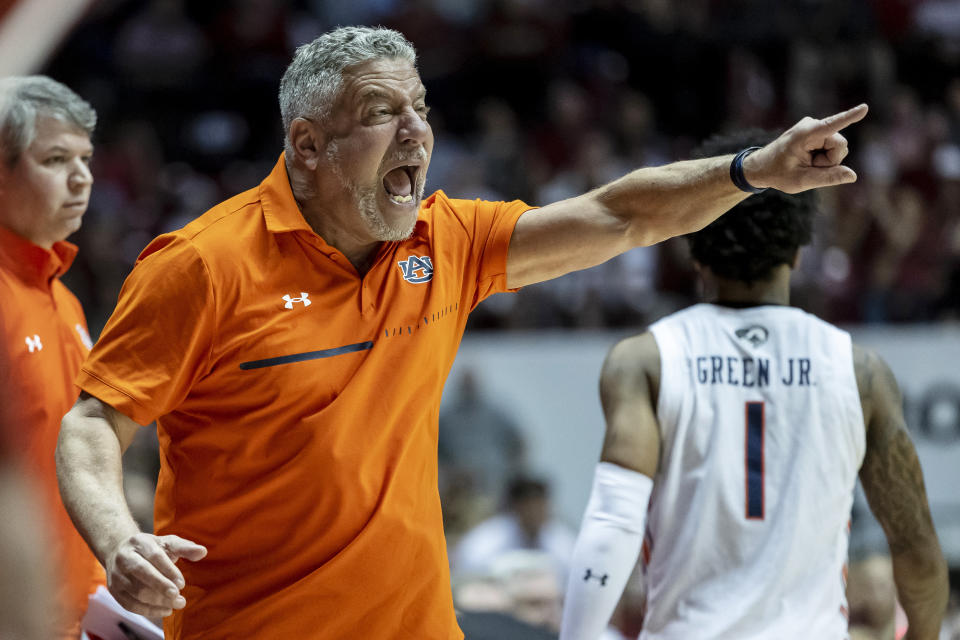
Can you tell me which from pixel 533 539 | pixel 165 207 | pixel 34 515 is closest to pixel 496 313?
pixel 533 539

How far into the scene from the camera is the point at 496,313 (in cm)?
1058

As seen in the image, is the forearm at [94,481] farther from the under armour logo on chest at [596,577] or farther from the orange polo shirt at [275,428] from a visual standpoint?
the under armour logo on chest at [596,577]

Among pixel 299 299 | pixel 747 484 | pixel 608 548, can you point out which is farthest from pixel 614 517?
pixel 299 299

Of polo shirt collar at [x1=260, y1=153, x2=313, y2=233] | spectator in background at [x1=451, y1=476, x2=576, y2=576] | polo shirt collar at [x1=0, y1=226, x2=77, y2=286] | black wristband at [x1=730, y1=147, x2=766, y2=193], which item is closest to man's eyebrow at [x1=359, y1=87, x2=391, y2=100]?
polo shirt collar at [x1=260, y1=153, x2=313, y2=233]

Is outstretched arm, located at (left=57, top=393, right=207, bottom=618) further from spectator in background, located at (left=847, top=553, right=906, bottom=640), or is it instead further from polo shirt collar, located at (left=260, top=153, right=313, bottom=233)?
spectator in background, located at (left=847, top=553, right=906, bottom=640)

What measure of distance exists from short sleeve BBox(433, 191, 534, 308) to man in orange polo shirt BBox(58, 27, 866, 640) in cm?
13

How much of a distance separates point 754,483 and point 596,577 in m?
0.58

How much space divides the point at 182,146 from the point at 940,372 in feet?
26.7

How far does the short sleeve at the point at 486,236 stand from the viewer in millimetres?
3465

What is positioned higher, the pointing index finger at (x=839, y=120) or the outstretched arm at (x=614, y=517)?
the pointing index finger at (x=839, y=120)

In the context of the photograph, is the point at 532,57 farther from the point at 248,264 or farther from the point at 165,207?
the point at 248,264

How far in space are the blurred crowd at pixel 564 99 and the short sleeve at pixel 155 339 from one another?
7656 millimetres

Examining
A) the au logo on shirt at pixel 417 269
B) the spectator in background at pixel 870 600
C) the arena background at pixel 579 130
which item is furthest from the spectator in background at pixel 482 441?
the au logo on shirt at pixel 417 269

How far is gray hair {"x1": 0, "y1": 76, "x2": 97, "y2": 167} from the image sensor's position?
3689 mm
